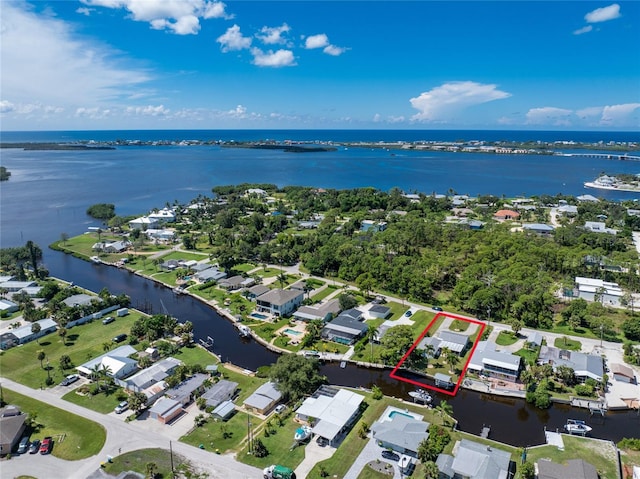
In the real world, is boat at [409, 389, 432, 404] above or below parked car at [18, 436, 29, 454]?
below

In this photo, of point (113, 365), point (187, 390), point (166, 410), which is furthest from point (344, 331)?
point (113, 365)

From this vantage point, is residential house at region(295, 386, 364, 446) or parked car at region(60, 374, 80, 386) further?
parked car at region(60, 374, 80, 386)

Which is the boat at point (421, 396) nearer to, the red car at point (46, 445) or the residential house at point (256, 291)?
the residential house at point (256, 291)

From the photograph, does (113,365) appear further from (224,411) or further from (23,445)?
(224,411)

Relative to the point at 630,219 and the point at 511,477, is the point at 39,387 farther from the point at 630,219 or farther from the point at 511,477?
the point at 630,219

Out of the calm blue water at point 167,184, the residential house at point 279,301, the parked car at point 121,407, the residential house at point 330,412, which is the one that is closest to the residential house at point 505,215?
the calm blue water at point 167,184

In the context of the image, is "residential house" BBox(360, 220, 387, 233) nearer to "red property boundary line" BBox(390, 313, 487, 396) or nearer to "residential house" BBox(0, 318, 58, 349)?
"red property boundary line" BBox(390, 313, 487, 396)

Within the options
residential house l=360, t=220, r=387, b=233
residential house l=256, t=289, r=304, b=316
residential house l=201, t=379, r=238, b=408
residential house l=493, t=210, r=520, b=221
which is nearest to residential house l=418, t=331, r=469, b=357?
residential house l=256, t=289, r=304, b=316
